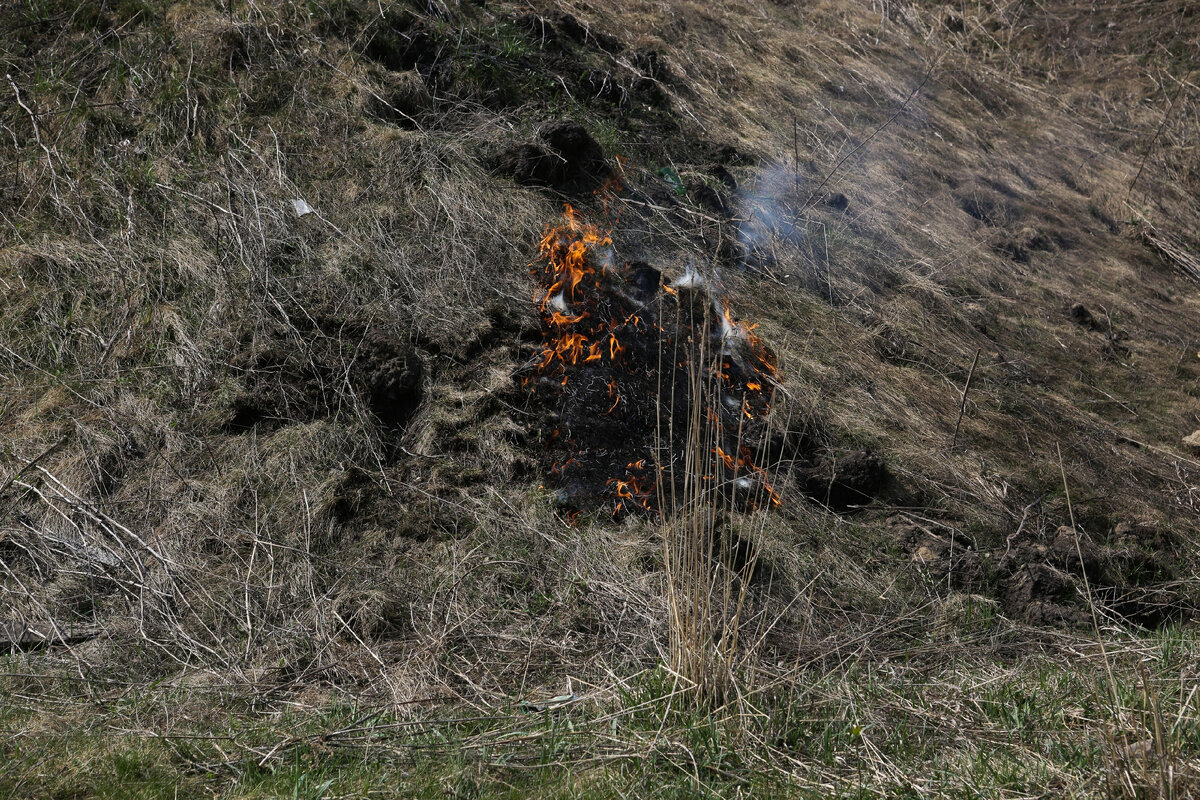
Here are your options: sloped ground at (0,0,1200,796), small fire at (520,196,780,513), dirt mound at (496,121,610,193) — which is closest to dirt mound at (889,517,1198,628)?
sloped ground at (0,0,1200,796)

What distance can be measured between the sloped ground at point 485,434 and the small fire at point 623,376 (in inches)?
5.7

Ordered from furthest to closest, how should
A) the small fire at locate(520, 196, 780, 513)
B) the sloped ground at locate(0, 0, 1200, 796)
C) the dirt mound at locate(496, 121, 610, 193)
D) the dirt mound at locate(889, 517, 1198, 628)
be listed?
1. the dirt mound at locate(496, 121, 610, 193)
2. the small fire at locate(520, 196, 780, 513)
3. the dirt mound at locate(889, 517, 1198, 628)
4. the sloped ground at locate(0, 0, 1200, 796)

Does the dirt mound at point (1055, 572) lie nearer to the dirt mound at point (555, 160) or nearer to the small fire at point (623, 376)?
the small fire at point (623, 376)

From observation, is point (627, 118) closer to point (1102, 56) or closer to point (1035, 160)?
point (1035, 160)

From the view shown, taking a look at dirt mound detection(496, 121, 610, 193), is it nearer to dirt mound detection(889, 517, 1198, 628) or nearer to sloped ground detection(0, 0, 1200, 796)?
sloped ground detection(0, 0, 1200, 796)

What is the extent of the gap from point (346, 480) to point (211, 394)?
89 cm

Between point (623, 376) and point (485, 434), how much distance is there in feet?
2.65

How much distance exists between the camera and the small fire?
14.9 ft

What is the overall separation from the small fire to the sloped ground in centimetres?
14

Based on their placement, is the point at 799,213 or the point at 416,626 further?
the point at 799,213

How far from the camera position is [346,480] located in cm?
430

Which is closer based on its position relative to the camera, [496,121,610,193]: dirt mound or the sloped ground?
the sloped ground

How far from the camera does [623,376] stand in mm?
4816

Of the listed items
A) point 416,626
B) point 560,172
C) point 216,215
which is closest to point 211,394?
point 216,215
